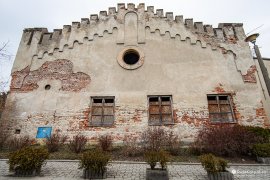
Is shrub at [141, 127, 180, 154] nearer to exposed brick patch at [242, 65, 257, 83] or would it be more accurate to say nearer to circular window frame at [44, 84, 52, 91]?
exposed brick patch at [242, 65, 257, 83]

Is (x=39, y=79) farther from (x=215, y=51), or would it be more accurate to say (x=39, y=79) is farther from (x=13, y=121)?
(x=215, y=51)

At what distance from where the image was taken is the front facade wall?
12086 millimetres

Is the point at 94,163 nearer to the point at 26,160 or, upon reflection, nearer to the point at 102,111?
the point at 26,160

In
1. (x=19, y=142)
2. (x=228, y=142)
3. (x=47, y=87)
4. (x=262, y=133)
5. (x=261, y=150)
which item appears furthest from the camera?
(x=47, y=87)

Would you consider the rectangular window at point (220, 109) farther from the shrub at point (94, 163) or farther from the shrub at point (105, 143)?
the shrub at point (94, 163)

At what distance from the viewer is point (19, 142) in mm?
11078

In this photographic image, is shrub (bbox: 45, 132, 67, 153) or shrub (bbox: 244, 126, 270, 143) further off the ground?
shrub (bbox: 244, 126, 270, 143)

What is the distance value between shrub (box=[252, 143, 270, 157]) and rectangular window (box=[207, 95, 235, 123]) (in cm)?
263

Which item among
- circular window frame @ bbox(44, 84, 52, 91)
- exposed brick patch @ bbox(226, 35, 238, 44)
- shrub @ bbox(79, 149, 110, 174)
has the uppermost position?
exposed brick patch @ bbox(226, 35, 238, 44)

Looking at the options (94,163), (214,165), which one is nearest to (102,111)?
(94,163)

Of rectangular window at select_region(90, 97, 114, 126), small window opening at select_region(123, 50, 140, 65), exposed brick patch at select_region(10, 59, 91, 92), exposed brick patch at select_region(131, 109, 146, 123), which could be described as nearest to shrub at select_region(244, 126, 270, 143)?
exposed brick patch at select_region(131, 109, 146, 123)

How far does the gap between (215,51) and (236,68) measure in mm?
1559

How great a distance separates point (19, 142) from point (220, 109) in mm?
10523

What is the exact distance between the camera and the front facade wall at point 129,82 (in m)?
12.1
